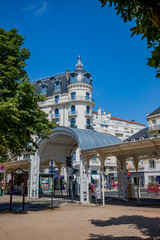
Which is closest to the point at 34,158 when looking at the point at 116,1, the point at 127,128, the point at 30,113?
the point at 30,113

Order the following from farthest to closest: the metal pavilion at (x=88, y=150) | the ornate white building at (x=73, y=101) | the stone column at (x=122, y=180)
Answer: the ornate white building at (x=73, y=101) → the stone column at (x=122, y=180) → the metal pavilion at (x=88, y=150)

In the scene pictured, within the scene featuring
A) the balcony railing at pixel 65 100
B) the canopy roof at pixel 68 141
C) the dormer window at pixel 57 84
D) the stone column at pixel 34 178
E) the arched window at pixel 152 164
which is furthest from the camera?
the dormer window at pixel 57 84

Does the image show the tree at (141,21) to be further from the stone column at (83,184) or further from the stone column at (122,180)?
the stone column at (122,180)

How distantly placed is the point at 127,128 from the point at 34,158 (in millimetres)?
51654

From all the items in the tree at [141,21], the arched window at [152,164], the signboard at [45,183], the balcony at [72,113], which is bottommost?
the signboard at [45,183]

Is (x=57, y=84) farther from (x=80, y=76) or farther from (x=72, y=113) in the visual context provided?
(x=72, y=113)

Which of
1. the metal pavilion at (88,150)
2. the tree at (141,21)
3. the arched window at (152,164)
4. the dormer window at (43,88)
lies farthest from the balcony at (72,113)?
the tree at (141,21)

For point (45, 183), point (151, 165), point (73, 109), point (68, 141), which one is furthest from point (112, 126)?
point (68, 141)

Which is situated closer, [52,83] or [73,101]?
[73,101]

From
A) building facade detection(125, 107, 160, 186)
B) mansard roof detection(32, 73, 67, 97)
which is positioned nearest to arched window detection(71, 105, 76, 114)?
mansard roof detection(32, 73, 67, 97)

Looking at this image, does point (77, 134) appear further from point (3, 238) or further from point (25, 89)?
point (3, 238)

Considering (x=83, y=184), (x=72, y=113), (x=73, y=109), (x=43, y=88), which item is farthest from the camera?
(x=43, y=88)

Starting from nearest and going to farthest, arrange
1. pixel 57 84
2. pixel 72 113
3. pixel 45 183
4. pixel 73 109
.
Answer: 1. pixel 45 183
2. pixel 72 113
3. pixel 73 109
4. pixel 57 84

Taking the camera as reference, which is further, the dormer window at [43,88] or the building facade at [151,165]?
the dormer window at [43,88]
